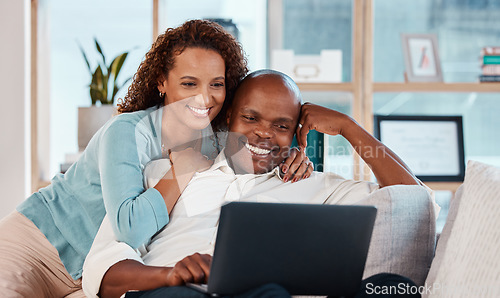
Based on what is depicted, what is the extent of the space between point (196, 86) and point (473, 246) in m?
0.88

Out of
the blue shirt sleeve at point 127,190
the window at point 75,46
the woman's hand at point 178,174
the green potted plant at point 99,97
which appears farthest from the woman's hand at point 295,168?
the window at point 75,46

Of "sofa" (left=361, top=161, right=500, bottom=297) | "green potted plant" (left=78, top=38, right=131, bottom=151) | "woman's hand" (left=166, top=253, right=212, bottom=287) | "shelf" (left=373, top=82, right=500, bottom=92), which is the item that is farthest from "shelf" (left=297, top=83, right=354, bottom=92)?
"woman's hand" (left=166, top=253, right=212, bottom=287)

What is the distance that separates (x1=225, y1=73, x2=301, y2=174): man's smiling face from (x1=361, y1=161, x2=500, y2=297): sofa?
16.7 inches

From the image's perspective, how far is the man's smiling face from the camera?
5.06 ft

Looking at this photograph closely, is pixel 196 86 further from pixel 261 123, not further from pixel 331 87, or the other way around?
pixel 331 87

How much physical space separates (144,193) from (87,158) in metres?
0.34

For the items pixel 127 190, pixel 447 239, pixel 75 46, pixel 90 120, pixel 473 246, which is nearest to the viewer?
pixel 473 246

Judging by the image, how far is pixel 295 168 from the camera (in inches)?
60.4

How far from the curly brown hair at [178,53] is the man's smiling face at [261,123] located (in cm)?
6

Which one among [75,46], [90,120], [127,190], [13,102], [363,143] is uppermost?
[75,46]

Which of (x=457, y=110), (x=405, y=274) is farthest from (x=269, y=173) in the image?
(x=457, y=110)

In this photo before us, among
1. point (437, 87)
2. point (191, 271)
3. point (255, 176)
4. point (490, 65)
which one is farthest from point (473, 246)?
point (490, 65)

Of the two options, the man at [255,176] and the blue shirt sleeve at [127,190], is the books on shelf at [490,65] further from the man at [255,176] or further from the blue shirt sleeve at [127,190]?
the blue shirt sleeve at [127,190]

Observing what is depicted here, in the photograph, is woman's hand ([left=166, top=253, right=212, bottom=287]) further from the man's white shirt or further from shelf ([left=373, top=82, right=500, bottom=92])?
shelf ([left=373, top=82, right=500, bottom=92])
